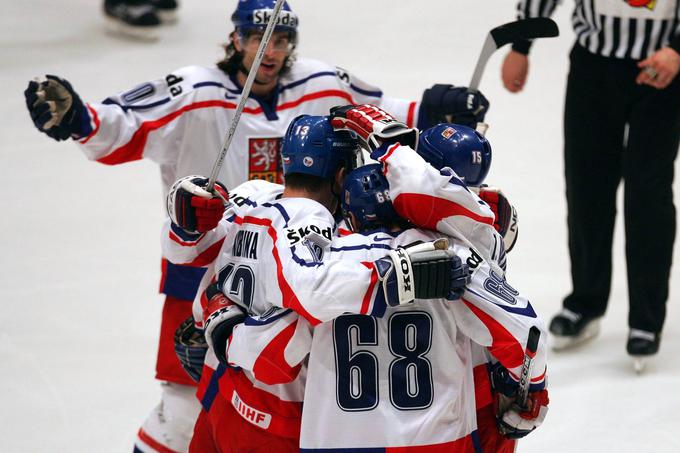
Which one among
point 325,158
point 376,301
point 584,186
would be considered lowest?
point 584,186

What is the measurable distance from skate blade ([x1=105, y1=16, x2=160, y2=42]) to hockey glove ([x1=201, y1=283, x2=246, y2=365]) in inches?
212

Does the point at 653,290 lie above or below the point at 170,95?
below

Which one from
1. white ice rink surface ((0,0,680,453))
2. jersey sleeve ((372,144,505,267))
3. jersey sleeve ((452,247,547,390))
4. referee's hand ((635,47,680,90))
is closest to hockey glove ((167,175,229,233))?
jersey sleeve ((372,144,505,267))

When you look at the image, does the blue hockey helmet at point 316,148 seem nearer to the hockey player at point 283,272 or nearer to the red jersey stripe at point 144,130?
the hockey player at point 283,272

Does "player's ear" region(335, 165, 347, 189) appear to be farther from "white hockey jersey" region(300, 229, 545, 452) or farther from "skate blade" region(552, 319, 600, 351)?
"skate blade" region(552, 319, 600, 351)

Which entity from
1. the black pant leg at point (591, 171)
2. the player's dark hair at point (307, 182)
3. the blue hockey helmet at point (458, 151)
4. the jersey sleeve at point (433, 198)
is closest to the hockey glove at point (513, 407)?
the jersey sleeve at point (433, 198)

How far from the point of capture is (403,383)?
219 cm

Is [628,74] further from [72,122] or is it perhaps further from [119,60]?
[119,60]

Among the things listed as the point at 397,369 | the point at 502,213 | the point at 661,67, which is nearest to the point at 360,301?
the point at 397,369

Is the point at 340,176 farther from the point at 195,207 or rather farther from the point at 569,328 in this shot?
the point at 569,328

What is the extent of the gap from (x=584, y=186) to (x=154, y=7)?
428 centimetres

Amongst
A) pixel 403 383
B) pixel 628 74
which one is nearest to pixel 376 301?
pixel 403 383

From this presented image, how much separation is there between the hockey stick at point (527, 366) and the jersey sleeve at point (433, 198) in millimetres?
192

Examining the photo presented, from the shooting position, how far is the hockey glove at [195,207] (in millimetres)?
2363
